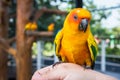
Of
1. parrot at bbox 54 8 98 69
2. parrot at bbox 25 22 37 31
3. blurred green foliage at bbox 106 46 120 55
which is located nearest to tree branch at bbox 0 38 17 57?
parrot at bbox 25 22 37 31

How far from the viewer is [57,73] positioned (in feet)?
1.66

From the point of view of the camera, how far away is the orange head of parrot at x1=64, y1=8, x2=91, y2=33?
68 centimetres

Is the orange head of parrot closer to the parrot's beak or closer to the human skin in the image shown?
the parrot's beak

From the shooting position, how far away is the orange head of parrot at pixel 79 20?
0.68 meters

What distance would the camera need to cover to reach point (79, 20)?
0.72 metres

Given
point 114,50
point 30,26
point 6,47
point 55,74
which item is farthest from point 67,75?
point 114,50

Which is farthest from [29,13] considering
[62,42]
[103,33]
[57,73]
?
[103,33]

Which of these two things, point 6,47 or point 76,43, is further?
point 6,47

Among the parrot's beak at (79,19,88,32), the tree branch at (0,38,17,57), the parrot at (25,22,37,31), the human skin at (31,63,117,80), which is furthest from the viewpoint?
the tree branch at (0,38,17,57)

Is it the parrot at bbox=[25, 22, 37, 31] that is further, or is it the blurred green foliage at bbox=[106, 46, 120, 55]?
the blurred green foliage at bbox=[106, 46, 120, 55]

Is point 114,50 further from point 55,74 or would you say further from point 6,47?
point 55,74

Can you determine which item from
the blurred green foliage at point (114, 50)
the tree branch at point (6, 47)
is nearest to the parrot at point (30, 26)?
the tree branch at point (6, 47)

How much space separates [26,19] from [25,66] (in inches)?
13.7

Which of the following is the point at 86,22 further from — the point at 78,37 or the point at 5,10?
the point at 5,10
